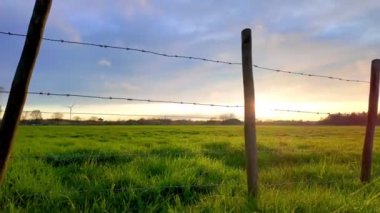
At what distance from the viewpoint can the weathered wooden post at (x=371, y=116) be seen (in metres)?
7.36

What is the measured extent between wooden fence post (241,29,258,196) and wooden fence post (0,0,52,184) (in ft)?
8.72

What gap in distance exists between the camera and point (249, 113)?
18.5 feet

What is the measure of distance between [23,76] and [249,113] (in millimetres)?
2862

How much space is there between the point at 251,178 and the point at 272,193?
0.32 m

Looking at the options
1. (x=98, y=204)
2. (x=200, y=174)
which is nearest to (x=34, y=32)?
(x=98, y=204)

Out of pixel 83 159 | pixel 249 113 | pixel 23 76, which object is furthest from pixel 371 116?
pixel 83 159

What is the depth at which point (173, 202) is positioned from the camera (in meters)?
6.12

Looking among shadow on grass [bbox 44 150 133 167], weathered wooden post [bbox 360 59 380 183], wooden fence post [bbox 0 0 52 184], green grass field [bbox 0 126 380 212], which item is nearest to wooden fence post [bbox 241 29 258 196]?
green grass field [bbox 0 126 380 212]

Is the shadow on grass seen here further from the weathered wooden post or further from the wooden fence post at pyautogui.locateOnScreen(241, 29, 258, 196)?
the weathered wooden post

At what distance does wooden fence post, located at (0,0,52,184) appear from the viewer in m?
3.86

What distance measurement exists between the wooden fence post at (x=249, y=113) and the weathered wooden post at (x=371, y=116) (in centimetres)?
285

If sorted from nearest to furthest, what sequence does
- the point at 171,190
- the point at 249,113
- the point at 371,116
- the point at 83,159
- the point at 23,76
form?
the point at 23,76
the point at 249,113
the point at 171,190
the point at 371,116
the point at 83,159

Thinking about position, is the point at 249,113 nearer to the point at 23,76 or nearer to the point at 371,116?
the point at 23,76

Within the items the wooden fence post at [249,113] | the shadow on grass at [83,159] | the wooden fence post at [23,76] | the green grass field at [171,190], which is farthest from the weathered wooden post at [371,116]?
the wooden fence post at [23,76]
